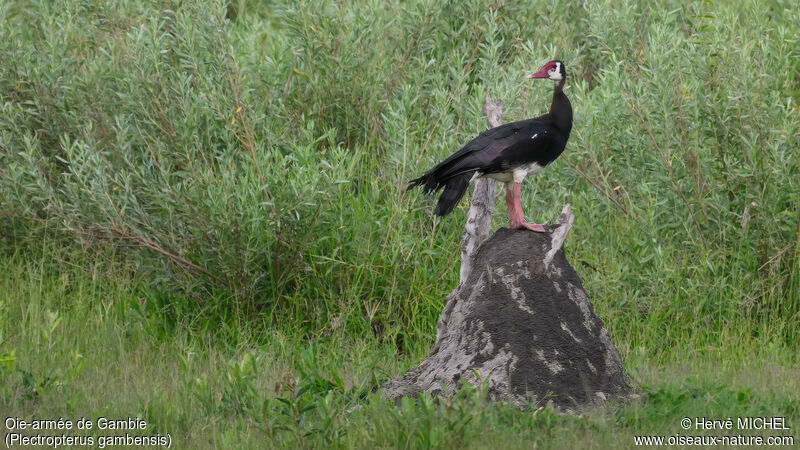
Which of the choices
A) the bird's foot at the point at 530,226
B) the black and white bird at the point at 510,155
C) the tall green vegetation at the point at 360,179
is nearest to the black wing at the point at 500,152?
the black and white bird at the point at 510,155

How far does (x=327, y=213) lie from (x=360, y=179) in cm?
94

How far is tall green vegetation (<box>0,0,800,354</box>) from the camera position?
7.06 metres

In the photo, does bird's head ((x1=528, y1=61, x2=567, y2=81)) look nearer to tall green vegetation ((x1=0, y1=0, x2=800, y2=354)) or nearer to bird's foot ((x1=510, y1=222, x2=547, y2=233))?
bird's foot ((x1=510, y1=222, x2=547, y2=233))

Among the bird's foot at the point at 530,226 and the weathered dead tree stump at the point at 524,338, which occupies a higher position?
the bird's foot at the point at 530,226

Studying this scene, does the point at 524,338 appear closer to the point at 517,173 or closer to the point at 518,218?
the point at 518,218

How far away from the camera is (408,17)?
351 inches

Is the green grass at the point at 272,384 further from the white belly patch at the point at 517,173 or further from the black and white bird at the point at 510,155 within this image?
the white belly patch at the point at 517,173

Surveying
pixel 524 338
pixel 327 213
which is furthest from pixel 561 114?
pixel 327 213

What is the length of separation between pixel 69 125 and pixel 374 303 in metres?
3.46

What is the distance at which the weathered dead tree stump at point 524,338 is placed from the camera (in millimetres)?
5367

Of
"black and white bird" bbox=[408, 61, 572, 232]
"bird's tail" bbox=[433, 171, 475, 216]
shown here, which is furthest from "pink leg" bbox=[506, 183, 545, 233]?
"bird's tail" bbox=[433, 171, 475, 216]

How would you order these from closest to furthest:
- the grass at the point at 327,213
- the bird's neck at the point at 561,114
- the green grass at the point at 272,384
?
the green grass at the point at 272,384 → the bird's neck at the point at 561,114 → the grass at the point at 327,213

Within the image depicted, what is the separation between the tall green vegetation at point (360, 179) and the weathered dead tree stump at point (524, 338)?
127cm

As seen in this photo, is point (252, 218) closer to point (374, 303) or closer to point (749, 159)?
point (374, 303)
